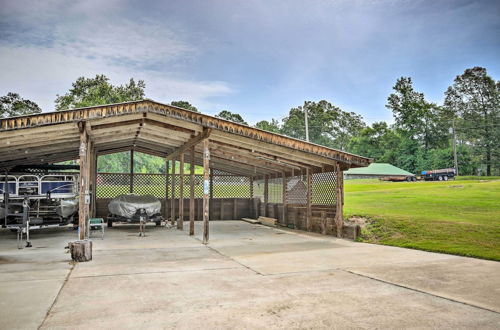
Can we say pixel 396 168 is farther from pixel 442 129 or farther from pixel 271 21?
pixel 271 21

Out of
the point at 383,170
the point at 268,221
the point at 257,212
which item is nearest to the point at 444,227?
the point at 268,221

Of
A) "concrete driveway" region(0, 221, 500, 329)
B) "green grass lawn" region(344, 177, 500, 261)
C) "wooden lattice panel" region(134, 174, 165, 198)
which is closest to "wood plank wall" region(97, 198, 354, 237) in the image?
"wooden lattice panel" region(134, 174, 165, 198)

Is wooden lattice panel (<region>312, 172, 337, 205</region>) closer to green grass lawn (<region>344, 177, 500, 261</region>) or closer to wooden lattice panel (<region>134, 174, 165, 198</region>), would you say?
green grass lawn (<region>344, 177, 500, 261</region>)

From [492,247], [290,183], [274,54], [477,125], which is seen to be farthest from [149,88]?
[477,125]

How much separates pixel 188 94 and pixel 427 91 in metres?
31.7

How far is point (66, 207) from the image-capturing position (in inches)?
468

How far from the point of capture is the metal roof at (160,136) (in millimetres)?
8219

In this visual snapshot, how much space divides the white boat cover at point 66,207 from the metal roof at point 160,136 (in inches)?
67.9

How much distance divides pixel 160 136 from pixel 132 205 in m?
2.65

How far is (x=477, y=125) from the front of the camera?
4838 centimetres

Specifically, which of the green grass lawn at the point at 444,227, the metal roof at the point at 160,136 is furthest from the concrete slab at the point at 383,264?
the metal roof at the point at 160,136

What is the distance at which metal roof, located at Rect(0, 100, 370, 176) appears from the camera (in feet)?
27.0

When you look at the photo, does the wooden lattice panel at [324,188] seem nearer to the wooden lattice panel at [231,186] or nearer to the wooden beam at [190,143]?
the wooden beam at [190,143]

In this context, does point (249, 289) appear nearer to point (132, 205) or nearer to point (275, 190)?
point (132, 205)
